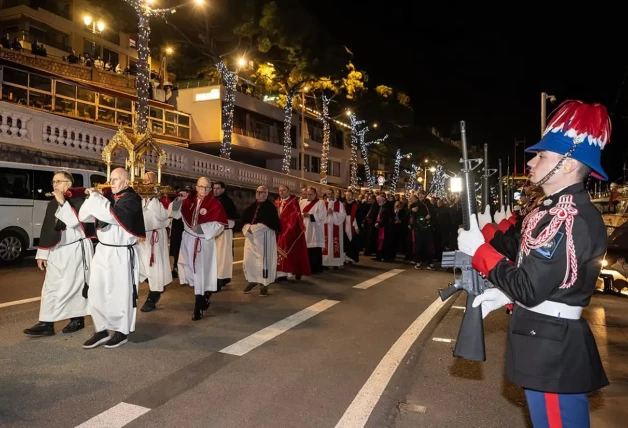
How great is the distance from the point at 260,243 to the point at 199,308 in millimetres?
2343

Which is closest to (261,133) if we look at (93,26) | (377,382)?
(93,26)

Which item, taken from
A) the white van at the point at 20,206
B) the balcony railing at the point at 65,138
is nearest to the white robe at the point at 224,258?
the white van at the point at 20,206

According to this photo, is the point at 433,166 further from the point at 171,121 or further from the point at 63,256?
the point at 63,256

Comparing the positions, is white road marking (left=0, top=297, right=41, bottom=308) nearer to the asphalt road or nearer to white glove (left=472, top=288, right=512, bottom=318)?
the asphalt road

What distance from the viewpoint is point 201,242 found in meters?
6.94

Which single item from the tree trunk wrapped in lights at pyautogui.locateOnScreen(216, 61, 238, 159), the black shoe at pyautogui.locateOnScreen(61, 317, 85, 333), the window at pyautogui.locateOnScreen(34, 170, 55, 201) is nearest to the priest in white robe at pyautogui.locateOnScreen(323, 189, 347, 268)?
the window at pyautogui.locateOnScreen(34, 170, 55, 201)

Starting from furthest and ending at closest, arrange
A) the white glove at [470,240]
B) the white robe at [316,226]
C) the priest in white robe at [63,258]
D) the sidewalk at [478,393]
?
the white robe at [316,226] < the priest in white robe at [63,258] < the sidewalk at [478,393] < the white glove at [470,240]

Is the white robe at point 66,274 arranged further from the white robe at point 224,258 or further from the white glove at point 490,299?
the white glove at point 490,299

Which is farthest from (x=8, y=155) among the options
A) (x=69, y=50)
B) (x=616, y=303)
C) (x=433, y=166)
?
(x=433, y=166)

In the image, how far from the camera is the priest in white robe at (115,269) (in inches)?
207

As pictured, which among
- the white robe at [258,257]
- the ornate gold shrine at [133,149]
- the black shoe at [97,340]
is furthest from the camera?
the white robe at [258,257]

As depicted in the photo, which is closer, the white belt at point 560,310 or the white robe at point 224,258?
the white belt at point 560,310

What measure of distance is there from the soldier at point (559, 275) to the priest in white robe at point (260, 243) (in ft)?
21.6

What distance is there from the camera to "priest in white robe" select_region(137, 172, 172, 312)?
23.1 ft
